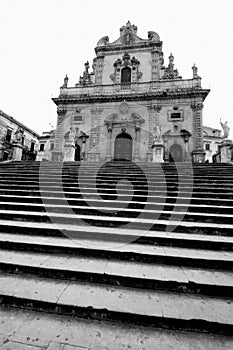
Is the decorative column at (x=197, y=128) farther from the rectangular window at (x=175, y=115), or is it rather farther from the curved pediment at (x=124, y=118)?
the curved pediment at (x=124, y=118)

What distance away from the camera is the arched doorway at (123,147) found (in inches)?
747

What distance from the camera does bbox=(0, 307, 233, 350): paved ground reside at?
165 centimetres

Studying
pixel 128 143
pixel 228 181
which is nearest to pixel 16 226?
pixel 228 181

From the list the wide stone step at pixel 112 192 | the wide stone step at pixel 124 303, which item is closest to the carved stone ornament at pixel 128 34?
the wide stone step at pixel 112 192

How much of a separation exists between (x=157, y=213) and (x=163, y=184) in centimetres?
200

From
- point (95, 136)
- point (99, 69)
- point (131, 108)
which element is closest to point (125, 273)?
point (95, 136)

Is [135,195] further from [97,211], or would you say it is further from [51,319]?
[51,319]

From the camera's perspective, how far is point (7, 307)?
2.09 metres

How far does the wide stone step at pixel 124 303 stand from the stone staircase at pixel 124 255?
0.4 inches

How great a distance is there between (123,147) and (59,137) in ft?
23.7

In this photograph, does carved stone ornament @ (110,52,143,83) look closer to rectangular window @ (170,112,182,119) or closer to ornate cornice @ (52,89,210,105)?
ornate cornice @ (52,89,210,105)

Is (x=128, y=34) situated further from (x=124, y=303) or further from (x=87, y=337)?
(x=87, y=337)

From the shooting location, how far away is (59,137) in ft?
65.6

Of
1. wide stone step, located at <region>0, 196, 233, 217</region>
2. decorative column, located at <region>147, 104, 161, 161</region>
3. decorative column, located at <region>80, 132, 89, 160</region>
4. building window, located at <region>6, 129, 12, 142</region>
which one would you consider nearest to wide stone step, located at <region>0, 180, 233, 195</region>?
wide stone step, located at <region>0, 196, 233, 217</region>
